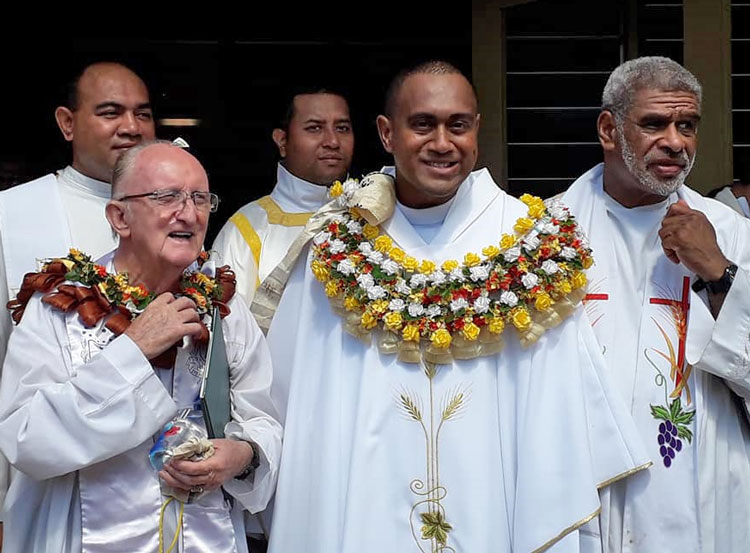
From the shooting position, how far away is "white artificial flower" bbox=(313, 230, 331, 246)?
146 inches

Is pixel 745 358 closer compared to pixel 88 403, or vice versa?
pixel 88 403

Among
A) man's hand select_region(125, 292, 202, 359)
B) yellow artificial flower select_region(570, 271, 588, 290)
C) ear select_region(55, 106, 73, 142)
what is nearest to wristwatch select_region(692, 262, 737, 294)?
yellow artificial flower select_region(570, 271, 588, 290)

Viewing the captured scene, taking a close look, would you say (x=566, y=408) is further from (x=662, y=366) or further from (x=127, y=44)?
(x=127, y=44)

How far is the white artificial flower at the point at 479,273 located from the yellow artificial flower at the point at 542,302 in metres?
0.17

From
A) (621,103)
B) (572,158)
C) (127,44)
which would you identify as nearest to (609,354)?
(621,103)

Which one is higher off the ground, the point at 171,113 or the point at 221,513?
the point at 171,113

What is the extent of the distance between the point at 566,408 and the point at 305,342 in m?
0.81

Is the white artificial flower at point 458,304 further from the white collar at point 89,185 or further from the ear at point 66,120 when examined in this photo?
the ear at point 66,120

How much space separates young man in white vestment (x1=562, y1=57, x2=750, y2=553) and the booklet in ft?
3.89

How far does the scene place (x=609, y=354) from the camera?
3779mm

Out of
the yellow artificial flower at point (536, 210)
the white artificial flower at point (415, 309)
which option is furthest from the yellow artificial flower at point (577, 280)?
the white artificial flower at point (415, 309)

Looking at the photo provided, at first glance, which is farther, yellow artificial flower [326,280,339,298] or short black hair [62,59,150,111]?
short black hair [62,59,150,111]

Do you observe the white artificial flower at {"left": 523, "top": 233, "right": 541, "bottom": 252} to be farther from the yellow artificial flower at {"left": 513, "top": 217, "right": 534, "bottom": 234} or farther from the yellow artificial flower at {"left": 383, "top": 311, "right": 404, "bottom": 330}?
the yellow artificial flower at {"left": 383, "top": 311, "right": 404, "bottom": 330}

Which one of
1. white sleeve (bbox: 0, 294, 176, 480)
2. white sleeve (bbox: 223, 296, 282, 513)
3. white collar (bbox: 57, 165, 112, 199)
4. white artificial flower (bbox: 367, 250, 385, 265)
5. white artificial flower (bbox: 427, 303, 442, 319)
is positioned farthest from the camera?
white collar (bbox: 57, 165, 112, 199)
